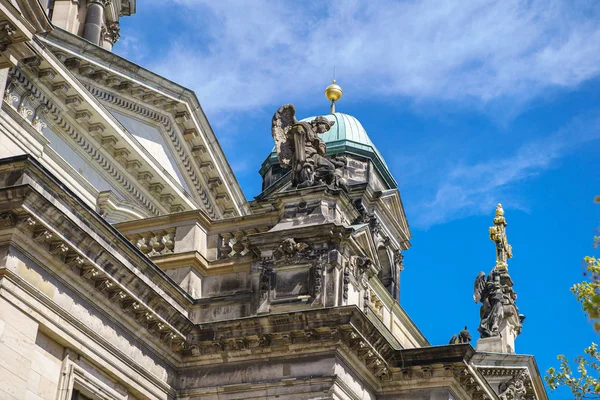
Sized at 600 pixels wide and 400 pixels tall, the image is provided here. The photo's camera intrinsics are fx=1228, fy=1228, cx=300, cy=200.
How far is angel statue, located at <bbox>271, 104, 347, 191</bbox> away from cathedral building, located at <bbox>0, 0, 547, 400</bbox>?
4 cm

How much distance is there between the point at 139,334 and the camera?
811 inches

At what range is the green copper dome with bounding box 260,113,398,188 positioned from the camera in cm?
4569

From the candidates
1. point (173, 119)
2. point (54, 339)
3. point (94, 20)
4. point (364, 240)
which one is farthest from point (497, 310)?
point (54, 339)

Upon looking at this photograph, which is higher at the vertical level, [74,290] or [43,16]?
[43,16]

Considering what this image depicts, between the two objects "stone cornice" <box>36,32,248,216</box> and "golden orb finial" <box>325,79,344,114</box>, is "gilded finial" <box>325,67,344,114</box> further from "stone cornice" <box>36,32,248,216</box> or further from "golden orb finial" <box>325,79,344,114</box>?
"stone cornice" <box>36,32,248,216</box>

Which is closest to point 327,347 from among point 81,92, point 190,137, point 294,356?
point 294,356

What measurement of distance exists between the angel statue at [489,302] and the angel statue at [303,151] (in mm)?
13688

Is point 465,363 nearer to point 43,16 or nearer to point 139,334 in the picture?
point 139,334

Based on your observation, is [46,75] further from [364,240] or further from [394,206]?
[394,206]

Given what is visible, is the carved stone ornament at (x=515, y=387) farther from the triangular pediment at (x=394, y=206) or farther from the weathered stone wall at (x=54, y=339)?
the weathered stone wall at (x=54, y=339)

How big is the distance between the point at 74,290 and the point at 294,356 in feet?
13.5

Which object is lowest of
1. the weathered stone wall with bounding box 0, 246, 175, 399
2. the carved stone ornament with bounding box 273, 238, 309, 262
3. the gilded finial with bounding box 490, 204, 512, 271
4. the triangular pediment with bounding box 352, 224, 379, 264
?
the weathered stone wall with bounding box 0, 246, 175, 399

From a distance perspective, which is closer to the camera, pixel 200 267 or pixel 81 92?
pixel 200 267

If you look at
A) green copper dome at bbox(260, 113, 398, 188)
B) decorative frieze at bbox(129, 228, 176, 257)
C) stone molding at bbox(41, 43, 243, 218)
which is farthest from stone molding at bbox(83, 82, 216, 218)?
green copper dome at bbox(260, 113, 398, 188)
